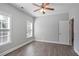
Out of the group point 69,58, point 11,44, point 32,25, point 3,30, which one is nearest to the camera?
point 69,58

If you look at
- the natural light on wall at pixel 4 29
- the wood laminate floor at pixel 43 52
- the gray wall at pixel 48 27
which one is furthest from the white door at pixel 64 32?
the natural light on wall at pixel 4 29

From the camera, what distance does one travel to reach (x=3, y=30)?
3.67 metres

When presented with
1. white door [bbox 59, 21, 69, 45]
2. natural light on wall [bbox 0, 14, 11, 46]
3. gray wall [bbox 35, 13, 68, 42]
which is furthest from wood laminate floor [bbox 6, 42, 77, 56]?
gray wall [bbox 35, 13, 68, 42]

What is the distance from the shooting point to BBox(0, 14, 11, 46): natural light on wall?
144 inches

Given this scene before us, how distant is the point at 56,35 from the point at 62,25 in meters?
0.88

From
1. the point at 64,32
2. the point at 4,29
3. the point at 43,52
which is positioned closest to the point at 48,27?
the point at 64,32

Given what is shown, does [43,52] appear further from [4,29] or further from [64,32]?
[64,32]

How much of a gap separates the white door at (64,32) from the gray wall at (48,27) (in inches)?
11.6

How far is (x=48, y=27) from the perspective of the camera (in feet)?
22.6

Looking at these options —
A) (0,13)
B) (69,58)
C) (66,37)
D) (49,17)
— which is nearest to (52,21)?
(49,17)

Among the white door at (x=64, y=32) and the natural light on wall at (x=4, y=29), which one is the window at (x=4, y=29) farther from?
the white door at (x=64, y=32)

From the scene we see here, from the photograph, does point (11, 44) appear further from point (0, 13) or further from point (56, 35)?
point (56, 35)

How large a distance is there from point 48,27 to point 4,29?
3.88 m

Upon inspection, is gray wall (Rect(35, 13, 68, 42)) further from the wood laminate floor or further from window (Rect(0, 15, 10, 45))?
window (Rect(0, 15, 10, 45))
